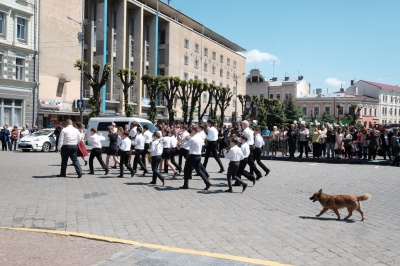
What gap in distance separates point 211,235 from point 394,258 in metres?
2.69

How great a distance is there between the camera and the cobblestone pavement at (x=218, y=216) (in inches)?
242

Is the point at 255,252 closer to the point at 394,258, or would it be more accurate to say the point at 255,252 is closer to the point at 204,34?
the point at 394,258

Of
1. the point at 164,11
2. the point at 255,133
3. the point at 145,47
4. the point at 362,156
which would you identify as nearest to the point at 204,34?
the point at 164,11

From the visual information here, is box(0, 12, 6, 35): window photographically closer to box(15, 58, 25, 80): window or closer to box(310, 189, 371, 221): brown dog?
box(15, 58, 25, 80): window

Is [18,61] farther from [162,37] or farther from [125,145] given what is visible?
[162,37]

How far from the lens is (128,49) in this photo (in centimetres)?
5184

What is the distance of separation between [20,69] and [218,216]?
31243mm

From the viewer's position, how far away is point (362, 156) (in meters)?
23.8

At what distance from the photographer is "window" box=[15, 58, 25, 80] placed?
3431 centimetres

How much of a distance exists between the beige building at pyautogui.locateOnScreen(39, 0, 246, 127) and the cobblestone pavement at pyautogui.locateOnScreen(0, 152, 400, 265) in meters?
26.8

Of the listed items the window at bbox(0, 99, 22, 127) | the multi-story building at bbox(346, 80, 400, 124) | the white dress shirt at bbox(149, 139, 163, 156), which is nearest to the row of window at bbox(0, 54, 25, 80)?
the window at bbox(0, 99, 22, 127)

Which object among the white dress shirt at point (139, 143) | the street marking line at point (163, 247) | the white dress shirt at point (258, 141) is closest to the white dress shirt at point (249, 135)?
the white dress shirt at point (258, 141)

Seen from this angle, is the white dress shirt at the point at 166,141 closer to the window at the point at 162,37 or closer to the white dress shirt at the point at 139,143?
the white dress shirt at the point at 139,143

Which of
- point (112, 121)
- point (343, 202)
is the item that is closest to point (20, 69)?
point (112, 121)
